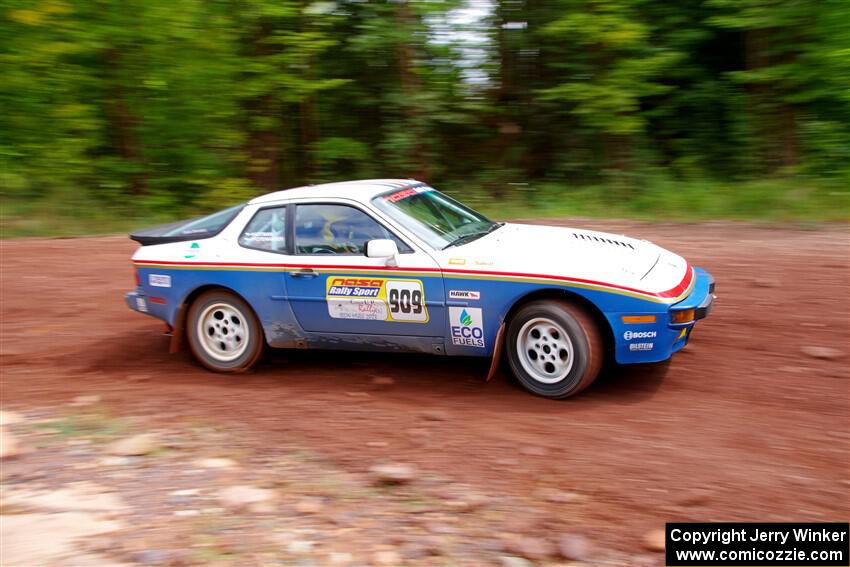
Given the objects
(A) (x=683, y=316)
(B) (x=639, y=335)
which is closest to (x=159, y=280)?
(B) (x=639, y=335)

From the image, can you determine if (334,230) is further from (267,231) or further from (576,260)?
(576,260)

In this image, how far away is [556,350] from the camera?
5586 mm

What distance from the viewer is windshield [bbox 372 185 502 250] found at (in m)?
6.10

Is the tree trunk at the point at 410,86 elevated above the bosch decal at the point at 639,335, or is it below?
above

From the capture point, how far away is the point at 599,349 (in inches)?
215

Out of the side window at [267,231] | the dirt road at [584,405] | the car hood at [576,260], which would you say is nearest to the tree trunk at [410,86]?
the dirt road at [584,405]

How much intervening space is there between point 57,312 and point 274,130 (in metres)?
8.30

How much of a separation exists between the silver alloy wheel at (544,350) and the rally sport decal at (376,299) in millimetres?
743

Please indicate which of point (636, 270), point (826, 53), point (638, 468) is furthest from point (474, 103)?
point (638, 468)

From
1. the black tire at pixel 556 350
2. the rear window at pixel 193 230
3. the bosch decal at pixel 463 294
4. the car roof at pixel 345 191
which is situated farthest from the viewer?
the rear window at pixel 193 230

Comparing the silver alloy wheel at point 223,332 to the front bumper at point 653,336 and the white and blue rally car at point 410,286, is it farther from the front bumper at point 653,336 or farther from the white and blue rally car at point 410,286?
the front bumper at point 653,336

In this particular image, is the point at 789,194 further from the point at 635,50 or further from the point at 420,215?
the point at 420,215

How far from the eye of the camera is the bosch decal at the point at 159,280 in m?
6.77

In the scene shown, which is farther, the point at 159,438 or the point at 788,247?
the point at 788,247
